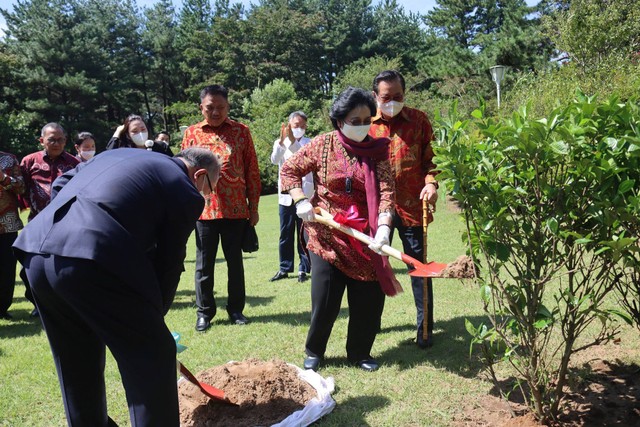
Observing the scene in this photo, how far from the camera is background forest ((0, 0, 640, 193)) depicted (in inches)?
914

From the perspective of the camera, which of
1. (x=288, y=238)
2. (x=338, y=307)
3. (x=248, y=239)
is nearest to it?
(x=338, y=307)

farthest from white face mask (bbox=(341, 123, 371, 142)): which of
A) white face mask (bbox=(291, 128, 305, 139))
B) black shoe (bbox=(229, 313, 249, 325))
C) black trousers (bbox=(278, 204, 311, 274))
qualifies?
black trousers (bbox=(278, 204, 311, 274))

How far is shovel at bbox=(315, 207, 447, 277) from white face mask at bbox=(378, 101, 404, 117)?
106 centimetres

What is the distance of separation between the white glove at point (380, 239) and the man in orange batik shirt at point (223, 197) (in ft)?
6.06

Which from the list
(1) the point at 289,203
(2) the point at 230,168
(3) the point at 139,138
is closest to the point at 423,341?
(2) the point at 230,168

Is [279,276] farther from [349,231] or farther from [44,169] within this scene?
[349,231]

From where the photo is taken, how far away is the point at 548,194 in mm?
2580

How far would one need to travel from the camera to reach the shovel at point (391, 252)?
3516 mm

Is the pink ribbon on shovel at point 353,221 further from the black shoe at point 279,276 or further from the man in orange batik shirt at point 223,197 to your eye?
the black shoe at point 279,276

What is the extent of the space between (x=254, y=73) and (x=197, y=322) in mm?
43854

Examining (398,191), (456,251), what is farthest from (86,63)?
(398,191)

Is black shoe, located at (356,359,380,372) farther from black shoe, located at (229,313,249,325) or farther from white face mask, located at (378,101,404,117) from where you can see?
white face mask, located at (378,101,404,117)

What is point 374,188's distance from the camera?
12.5 feet

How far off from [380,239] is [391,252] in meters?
0.14
